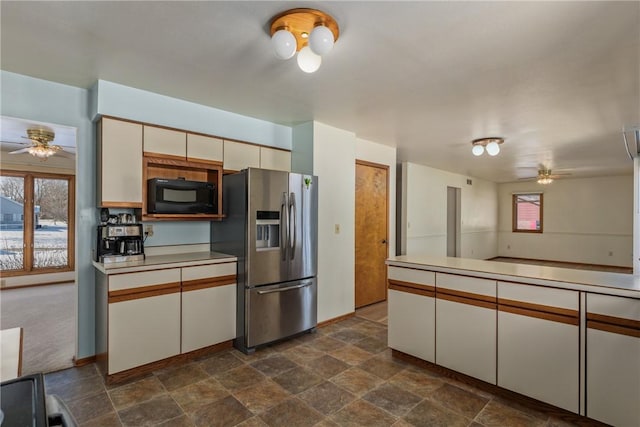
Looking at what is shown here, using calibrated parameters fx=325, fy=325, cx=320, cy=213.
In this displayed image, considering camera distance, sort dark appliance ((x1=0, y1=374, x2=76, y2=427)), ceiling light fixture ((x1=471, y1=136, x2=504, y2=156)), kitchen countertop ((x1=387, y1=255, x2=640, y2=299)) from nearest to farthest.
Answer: dark appliance ((x1=0, y1=374, x2=76, y2=427)) → kitchen countertop ((x1=387, y1=255, x2=640, y2=299)) → ceiling light fixture ((x1=471, y1=136, x2=504, y2=156))

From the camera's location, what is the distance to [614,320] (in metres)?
1.97

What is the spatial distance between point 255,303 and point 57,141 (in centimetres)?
404

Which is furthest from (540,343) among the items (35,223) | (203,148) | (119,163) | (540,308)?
(35,223)

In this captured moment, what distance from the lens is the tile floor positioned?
218 cm

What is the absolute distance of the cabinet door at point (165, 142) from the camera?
10.00 ft

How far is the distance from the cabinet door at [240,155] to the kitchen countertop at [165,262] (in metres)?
1.00

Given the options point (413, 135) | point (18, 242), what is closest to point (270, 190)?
point (413, 135)

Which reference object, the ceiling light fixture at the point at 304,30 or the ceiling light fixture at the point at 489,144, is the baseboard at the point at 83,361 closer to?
the ceiling light fixture at the point at 304,30

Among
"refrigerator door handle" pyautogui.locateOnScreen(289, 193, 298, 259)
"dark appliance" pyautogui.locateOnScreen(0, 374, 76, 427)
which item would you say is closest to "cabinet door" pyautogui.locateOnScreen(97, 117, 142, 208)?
"refrigerator door handle" pyautogui.locateOnScreen(289, 193, 298, 259)

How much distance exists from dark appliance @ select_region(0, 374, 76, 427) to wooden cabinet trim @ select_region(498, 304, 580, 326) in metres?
2.54

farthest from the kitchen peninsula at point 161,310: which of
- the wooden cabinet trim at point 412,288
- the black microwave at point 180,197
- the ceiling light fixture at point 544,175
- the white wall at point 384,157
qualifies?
the ceiling light fixture at point 544,175

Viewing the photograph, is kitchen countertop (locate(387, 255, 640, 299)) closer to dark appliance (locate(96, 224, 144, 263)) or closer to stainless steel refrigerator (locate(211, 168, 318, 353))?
stainless steel refrigerator (locate(211, 168, 318, 353))

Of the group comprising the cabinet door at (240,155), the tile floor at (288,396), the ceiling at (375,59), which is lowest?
the tile floor at (288,396)

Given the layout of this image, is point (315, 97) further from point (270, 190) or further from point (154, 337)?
point (154, 337)
